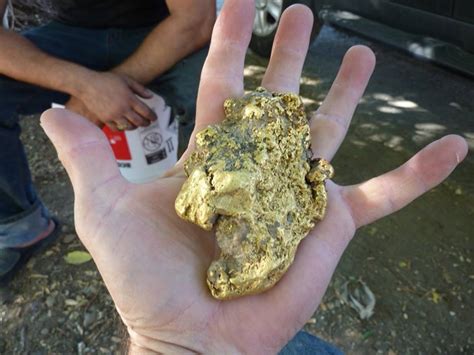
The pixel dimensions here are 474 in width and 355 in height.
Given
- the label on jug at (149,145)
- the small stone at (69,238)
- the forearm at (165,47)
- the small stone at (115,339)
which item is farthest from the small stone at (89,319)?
the forearm at (165,47)

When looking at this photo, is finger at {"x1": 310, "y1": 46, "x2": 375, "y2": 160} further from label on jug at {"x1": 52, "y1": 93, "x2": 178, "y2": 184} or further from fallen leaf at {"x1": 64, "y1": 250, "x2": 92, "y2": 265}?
fallen leaf at {"x1": 64, "y1": 250, "x2": 92, "y2": 265}

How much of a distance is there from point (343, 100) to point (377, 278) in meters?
0.95

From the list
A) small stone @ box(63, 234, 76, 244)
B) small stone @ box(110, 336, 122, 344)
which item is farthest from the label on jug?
Answer: small stone @ box(110, 336, 122, 344)

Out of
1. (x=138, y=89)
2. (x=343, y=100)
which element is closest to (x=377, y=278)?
(x=343, y=100)

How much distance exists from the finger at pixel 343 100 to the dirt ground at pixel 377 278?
835mm

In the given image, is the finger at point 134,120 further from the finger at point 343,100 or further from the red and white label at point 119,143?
the finger at point 343,100

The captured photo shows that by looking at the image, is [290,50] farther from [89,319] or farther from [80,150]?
[89,319]

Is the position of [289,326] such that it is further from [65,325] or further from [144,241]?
[65,325]

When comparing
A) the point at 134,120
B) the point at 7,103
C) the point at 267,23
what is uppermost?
the point at 7,103

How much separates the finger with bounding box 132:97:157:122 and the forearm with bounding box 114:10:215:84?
12 centimetres

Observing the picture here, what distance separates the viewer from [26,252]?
2449mm

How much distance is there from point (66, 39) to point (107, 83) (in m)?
0.46

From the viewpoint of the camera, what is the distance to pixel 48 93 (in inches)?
89.2

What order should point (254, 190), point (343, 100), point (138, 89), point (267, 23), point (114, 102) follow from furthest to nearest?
point (267, 23)
point (138, 89)
point (114, 102)
point (343, 100)
point (254, 190)
